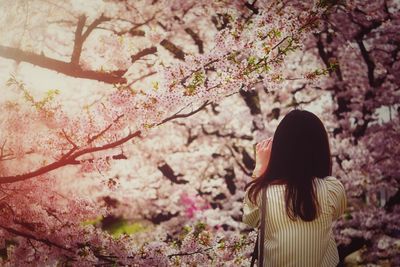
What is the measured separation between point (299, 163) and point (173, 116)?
55.9 inches

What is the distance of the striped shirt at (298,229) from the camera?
146 cm

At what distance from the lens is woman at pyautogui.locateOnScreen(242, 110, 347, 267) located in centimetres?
144

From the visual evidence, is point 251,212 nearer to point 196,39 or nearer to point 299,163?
point 299,163

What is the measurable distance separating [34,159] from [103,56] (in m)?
0.99

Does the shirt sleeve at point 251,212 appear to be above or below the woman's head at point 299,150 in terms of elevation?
below

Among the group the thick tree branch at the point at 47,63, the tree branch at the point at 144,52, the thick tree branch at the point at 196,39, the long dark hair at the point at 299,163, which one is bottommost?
the long dark hair at the point at 299,163

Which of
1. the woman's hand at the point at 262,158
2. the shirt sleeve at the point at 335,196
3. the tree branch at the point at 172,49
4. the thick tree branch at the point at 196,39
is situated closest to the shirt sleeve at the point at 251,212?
the woman's hand at the point at 262,158

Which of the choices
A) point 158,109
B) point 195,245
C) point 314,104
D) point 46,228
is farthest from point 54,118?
point 314,104

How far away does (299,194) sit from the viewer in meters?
1.42

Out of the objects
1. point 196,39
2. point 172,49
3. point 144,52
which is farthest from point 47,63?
point 196,39

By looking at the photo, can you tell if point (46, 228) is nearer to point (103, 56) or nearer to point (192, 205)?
point (103, 56)

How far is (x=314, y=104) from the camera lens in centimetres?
414

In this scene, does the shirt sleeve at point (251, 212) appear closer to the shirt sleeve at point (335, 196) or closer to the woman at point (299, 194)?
the woman at point (299, 194)

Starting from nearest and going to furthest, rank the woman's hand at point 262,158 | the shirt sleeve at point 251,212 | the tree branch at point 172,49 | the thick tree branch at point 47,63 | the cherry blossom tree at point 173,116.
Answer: the shirt sleeve at point 251,212 → the woman's hand at point 262,158 → the cherry blossom tree at point 173,116 → the thick tree branch at point 47,63 → the tree branch at point 172,49
